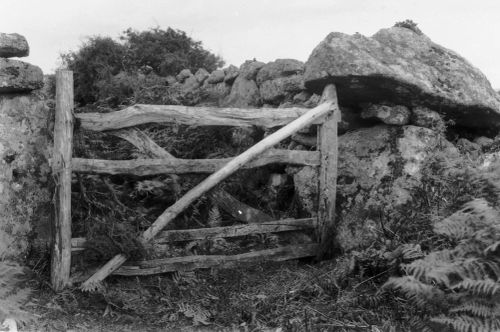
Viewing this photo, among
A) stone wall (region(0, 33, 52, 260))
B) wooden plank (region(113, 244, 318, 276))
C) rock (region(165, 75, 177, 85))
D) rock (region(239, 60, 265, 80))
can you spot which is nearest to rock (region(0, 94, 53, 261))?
stone wall (region(0, 33, 52, 260))

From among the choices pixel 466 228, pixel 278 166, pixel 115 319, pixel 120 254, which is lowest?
pixel 115 319

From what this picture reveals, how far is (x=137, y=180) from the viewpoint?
7.36 metres

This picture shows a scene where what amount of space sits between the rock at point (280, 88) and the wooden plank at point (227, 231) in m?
2.41

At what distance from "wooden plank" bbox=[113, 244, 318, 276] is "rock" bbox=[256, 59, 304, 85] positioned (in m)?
3.10

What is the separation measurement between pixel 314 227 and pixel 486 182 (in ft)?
8.02

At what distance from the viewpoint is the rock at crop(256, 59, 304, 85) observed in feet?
28.8

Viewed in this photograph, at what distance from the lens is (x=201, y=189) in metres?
5.91

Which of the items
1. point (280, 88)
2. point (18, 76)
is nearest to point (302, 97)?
point (280, 88)

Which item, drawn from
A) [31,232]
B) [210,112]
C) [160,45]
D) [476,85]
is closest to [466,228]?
[210,112]

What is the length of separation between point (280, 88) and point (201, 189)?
124 inches

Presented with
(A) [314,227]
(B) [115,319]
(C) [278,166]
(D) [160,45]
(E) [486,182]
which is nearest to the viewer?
(E) [486,182]

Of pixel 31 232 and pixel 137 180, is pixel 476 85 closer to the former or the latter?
pixel 137 180

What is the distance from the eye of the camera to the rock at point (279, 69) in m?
8.77

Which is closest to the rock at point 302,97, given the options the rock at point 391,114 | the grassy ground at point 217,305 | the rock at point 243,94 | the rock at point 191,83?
the rock at point 243,94
